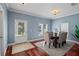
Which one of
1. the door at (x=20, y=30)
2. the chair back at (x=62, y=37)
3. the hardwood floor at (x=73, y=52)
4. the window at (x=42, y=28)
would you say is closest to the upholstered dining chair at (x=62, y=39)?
the chair back at (x=62, y=37)

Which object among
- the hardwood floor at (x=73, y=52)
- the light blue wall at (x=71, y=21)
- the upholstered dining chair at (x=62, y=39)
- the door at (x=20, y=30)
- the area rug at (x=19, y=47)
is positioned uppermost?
the light blue wall at (x=71, y=21)

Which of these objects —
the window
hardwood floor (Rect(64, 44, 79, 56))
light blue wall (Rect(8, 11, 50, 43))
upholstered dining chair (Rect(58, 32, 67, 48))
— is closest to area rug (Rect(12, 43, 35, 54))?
light blue wall (Rect(8, 11, 50, 43))

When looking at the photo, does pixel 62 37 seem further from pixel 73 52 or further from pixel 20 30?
pixel 20 30

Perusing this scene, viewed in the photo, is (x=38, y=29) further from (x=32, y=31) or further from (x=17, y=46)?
(x=17, y=46)

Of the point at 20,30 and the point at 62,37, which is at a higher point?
the point at 20,30

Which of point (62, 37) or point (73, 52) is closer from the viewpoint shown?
point (73, 52)

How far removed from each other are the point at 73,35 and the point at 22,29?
7.50 ft

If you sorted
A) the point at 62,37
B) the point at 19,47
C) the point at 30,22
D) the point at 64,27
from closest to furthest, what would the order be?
the point at 30,22, the point at 19,47, the point at 64,27, the point at 62,37

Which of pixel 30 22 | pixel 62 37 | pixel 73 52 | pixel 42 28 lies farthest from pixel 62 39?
pixel 30 22

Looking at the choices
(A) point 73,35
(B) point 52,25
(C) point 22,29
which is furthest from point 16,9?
(A) point 73,35

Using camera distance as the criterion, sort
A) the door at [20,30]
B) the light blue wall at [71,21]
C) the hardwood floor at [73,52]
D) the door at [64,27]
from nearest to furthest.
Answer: the door at [20,30] → the hardwood floor at [73,52] → the light blue wall at [71,21] → the door at [64,27]

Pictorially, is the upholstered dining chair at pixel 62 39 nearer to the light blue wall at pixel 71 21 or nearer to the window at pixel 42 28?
the light blue wall at pixel 71 21

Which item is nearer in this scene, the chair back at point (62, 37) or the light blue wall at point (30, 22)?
the light blue wall at point (30, 22)

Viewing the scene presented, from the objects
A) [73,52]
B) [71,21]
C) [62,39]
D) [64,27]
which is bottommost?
[73,52]
